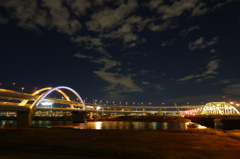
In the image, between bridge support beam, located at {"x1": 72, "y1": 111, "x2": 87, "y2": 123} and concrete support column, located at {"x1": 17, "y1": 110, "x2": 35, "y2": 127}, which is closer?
concrete support column, located at {"x1": 17, "y1": 110, "x2": 35, "y2": 127}

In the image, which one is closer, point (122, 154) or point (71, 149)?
point (122, 154)

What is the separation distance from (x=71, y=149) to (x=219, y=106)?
337ft

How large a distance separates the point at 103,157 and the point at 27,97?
256 feet

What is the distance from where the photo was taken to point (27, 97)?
7988 centimetres

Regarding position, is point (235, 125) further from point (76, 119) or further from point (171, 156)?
point (76, 119)

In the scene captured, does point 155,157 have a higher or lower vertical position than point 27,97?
lower

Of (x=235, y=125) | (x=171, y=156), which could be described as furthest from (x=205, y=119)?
(x=171, y=156)

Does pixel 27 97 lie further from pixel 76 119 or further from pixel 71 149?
pixel 71 149

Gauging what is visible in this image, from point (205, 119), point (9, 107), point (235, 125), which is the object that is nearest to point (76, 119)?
point (9, 107)

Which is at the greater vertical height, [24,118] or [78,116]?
[24,118]

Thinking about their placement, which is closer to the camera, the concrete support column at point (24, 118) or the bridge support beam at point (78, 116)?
the concrete support column at point (24, 118)

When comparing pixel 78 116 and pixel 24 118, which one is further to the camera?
pixel 78 116

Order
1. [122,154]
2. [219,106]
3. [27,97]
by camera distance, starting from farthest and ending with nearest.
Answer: [219,106]
[27,97]
[122,154]

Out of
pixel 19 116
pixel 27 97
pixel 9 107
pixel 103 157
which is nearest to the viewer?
pixel 103 157
